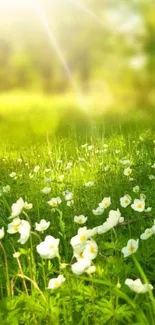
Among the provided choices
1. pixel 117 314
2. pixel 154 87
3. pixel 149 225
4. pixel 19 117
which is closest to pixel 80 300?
pixel 117 314

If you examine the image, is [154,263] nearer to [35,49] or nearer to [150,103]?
[150,103]

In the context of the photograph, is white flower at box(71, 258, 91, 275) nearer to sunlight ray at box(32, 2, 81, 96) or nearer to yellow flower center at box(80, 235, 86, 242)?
yellow flower center at box(80, 235, 86, 242)

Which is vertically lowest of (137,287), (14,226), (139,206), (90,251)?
(137,287)

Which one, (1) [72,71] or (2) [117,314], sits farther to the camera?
(1) [72,71]

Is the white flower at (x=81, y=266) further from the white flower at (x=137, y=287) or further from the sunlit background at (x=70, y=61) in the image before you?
the sunlit background at (x=70, y=61)

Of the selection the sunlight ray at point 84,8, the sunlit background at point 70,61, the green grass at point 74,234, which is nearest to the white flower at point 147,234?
the green grass at point 74,234

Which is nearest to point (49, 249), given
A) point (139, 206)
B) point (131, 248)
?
point (131, 248)

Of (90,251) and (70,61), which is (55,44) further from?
(90,251)
